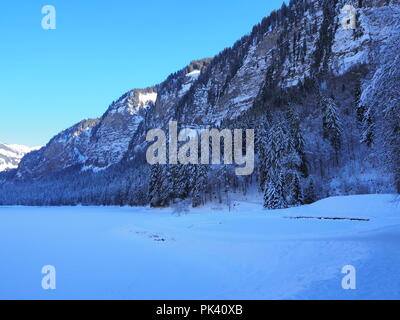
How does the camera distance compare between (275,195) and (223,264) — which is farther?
(275,195)

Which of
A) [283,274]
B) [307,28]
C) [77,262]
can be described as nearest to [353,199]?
[283,274]

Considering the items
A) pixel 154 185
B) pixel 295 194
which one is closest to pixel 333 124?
pixel 295 194

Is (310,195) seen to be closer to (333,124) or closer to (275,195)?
(275,195)

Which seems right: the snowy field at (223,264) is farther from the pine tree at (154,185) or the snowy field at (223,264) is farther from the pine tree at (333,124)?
the pine tree at (154,185)

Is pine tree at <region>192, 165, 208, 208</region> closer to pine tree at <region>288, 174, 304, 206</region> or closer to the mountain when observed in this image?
the mountain

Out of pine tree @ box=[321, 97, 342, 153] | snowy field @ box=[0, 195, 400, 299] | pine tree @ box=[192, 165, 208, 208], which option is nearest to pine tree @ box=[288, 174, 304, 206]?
pine tree @ box=[321, 97, 342, 153]

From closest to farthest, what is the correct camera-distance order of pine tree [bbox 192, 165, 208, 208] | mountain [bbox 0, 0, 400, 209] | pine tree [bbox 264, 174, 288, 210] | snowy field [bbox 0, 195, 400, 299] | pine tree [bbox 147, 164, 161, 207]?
snowy field [bbox 0, 195, 400, 299]
mountain [bbox 0, 0, 400, 209]
pine tree [bbox 264, 174, 288, 210]
pine tree [bbox 192, 165, 208, 208]
pine tree [bbox 147, 164, 161, 207]

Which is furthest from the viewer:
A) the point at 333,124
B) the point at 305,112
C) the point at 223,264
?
the point at 305,112

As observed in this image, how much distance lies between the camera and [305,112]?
71562 mm

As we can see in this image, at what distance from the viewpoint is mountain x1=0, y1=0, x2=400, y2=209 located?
493 inches

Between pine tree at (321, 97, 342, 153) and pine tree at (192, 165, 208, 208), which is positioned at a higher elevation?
pine tree at (321, 97, 342, 153)

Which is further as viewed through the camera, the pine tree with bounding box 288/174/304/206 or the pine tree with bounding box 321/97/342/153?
the pine tree with bounding box 321/97/342/153

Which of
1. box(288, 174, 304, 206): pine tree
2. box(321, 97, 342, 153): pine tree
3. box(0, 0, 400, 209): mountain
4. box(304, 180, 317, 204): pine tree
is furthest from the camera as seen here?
box(321, 97, 342, 153): pine tree

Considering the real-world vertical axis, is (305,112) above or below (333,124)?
above
